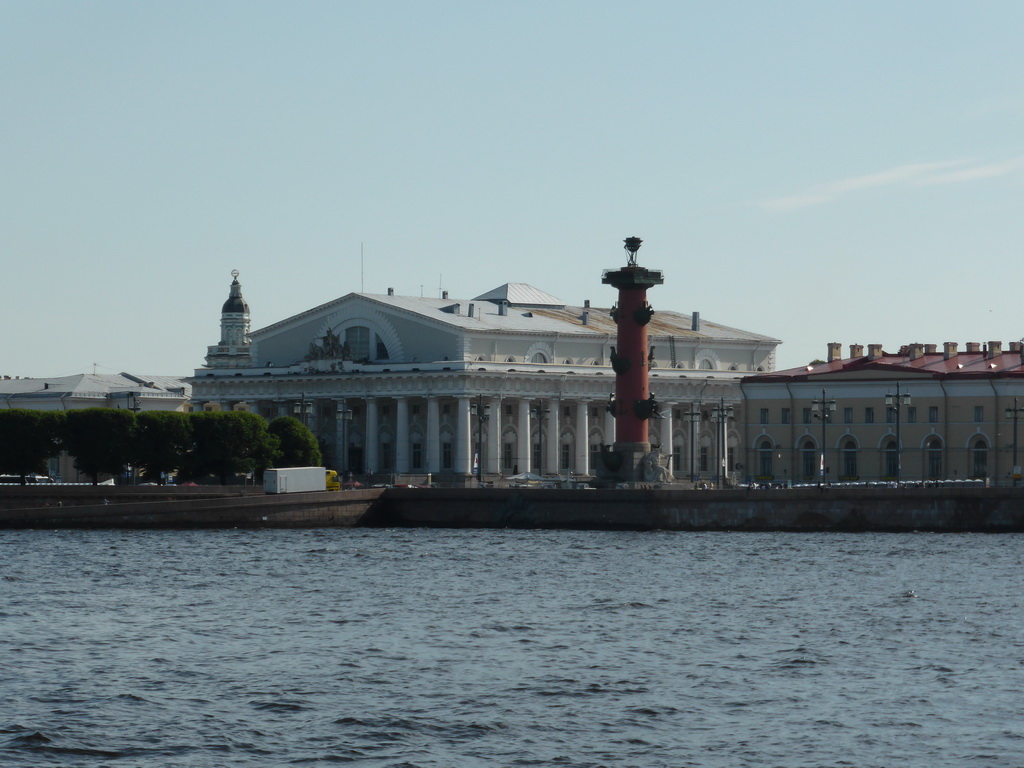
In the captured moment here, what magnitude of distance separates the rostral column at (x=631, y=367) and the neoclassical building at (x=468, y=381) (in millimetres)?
27561

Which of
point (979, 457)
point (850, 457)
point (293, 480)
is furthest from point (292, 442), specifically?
point (979, 457)

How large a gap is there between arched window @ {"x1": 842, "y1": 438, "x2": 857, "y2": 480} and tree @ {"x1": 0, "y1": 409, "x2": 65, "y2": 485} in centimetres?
3355

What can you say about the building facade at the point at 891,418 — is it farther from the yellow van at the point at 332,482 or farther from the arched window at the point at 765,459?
the yellow van at the point at 332,482

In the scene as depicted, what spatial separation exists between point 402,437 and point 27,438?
29.9 meters

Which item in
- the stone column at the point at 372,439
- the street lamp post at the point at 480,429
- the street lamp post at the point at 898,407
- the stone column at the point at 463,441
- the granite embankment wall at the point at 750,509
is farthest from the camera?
the stone column at the point at 372,439

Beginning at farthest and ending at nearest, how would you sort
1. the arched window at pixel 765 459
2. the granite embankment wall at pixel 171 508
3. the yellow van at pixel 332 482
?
the arched window at pixel 765 459 < the yellow van at pixel 332 482 < the granite embankment wall at pixel 171 508

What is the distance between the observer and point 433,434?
104 meters

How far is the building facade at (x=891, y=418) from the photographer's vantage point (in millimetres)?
83500

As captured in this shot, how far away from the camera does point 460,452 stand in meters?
102

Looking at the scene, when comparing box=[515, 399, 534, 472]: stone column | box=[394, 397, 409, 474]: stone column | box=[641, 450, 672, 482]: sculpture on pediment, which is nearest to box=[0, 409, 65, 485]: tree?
box=[641, 450, 672, 482]: sculpture on pediment

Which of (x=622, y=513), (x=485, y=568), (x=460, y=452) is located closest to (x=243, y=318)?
(x=460, y=452)

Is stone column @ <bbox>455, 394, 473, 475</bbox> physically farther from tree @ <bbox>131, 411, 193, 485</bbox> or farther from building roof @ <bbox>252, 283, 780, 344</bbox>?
tree @ <bbox>131, 411, 193, 485</bbox>

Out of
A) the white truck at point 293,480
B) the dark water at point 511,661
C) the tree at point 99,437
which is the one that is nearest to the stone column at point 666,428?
the white truck at point 293,480

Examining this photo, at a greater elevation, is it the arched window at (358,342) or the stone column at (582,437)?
the arched window at (358,342)
